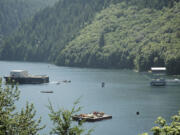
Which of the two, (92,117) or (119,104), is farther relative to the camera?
(119,104)

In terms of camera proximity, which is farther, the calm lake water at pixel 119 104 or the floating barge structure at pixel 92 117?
the floating barge structure at pixel 92 117

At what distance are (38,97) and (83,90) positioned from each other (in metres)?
29.2

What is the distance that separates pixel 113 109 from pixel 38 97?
3966cm

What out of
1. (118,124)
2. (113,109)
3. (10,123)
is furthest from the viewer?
(113,109)

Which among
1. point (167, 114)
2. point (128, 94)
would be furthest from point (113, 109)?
point (128, 94)

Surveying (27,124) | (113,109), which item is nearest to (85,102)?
(113,109)

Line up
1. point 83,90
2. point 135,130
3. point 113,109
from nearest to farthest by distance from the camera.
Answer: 1. point 135,130
2. point 113,109
3. point 83,90

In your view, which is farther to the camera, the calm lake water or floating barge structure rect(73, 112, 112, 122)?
floating barge structure rect(73, 112, 112, 122)

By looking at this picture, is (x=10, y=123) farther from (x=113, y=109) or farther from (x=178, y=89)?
(x=178, y=89)

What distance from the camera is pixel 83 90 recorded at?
645 ft

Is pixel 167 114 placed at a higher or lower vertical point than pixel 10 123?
lower

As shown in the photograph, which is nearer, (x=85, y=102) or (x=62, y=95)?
(x=85, y=102)

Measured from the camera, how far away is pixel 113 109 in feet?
464

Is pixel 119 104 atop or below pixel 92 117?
atop
